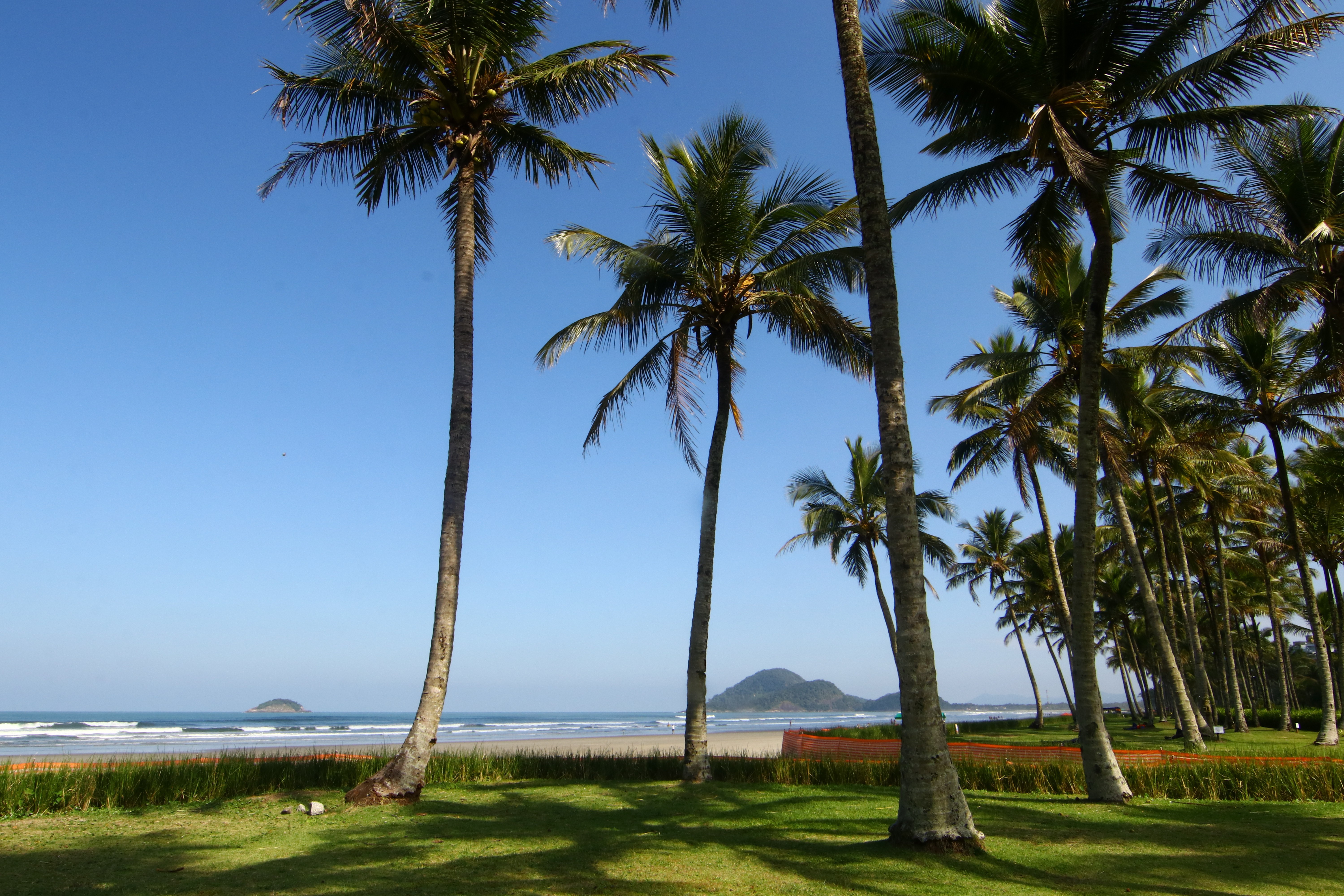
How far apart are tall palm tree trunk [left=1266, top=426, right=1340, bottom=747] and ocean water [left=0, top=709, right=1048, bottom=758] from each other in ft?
81.1

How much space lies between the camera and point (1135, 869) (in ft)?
20.3

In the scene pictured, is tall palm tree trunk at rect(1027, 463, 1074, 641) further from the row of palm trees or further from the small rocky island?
the small rocky island

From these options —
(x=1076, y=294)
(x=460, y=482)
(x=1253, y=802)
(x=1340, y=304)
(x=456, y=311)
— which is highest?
(x=1076, y=294)

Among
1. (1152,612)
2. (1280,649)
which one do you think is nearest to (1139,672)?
(1280,649)

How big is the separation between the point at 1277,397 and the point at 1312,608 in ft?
18.1

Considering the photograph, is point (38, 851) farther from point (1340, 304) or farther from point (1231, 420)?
point (1231, 420)

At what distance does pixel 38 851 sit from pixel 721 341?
1052cm

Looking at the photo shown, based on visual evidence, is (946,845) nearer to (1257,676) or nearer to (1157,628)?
(1157,628)

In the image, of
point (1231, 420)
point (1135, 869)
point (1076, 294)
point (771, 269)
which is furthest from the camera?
point (1231, 420)

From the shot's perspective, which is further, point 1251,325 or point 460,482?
point 1251,325

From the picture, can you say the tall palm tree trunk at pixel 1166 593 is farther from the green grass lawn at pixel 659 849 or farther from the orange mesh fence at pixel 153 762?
the orange mesh fence at pixel 153 762

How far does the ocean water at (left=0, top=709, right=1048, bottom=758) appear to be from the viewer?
113 feet

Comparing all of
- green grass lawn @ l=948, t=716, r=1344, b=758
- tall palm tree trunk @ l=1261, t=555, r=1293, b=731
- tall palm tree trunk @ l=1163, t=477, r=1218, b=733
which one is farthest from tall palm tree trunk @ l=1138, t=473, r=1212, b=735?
tall palm tree trunk @ l=1261, t=555, r=1293, b=731

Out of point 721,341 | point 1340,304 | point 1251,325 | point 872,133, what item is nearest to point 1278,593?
point 1251,325
